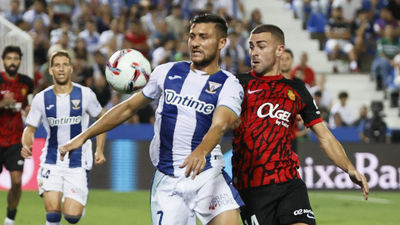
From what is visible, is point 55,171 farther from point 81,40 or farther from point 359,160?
point 81,40

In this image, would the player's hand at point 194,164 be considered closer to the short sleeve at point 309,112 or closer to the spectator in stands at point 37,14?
the short sleeve at point 309,112

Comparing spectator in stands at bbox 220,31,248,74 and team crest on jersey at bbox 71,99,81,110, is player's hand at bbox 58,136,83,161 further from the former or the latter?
spectator in stands at bbox 220,31,248,74

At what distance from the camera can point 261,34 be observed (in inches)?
259

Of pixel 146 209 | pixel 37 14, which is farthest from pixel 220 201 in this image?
pixel 37 14

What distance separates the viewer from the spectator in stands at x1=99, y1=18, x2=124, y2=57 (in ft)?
61.6

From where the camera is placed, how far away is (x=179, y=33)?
66.1 feet

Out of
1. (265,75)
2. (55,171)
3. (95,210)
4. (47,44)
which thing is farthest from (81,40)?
(265,75)

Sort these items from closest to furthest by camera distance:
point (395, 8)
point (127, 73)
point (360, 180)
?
point (360, 180) < point (127, 73) < point (395, 8)

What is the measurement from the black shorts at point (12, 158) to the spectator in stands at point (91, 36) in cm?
848

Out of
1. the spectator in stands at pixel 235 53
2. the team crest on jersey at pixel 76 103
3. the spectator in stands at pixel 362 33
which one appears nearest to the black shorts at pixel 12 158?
the team crest on jersey at pixel 76 103

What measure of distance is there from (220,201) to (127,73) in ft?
4.26

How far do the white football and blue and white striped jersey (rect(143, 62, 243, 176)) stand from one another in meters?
0.47

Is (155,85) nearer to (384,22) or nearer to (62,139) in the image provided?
(62,139)

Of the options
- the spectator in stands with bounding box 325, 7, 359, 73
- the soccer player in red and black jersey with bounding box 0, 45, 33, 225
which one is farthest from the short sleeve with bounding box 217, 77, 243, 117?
the spectator in stands with bounding box 325, 7, 359, 73
